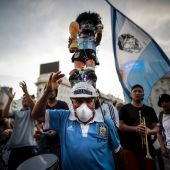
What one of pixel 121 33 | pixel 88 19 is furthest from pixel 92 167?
pixel 121 33

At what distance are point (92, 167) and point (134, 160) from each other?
1615 mm

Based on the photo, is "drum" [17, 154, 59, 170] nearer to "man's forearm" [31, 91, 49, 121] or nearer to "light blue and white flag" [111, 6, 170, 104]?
"man's forearm" [31, 91, 49, 121]

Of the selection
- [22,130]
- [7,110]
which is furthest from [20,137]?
[7,110]

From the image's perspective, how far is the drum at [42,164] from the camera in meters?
1.93

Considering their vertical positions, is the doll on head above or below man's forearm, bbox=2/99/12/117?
above

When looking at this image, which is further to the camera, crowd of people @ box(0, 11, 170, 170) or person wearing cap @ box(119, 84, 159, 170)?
person wearing cap @ box(119, 84, 159, 170)

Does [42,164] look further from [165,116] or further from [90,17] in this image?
[90,17]

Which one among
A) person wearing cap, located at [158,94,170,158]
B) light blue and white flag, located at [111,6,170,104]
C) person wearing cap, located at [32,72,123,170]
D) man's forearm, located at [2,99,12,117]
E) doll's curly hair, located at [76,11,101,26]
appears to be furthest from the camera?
light blue and white flag, located at [111,6,170,104]

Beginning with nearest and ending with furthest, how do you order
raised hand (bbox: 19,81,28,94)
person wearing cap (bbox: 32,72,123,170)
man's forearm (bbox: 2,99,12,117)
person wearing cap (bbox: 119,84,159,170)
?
person wearing cap (bbox: 32,72,123,170), raised hand (bbox: 19,81,28,94), person wearing cap (bbox: 119,84,159,170), man's forearm (bbox: 2,99,12,117)

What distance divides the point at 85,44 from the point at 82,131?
2927mm

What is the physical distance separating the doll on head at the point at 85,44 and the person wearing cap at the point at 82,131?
1.66 meters

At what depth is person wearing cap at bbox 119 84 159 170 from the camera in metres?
3.57

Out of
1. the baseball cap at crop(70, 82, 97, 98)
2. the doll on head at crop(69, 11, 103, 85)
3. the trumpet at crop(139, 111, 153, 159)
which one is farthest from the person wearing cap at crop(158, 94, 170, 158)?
the baseball cap at crop(70, 82, 97, 98)

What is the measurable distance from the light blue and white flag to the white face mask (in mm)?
3326
